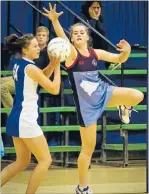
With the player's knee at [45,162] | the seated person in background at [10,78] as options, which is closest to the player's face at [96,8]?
the seated person in background at [10,78]

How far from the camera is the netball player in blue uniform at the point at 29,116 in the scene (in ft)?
19.2

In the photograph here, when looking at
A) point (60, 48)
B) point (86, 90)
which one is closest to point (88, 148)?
point (86, 90)

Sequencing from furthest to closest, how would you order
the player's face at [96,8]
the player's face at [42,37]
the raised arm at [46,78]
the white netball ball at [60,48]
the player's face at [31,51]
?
the player's face at [96,8] → the player's face at [42,37] → the player's face at [31,51] → the white netball ball at [60,48] → the raised arm at [46,78]

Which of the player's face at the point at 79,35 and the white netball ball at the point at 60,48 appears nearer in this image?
the white netball ball at the point at 60,48

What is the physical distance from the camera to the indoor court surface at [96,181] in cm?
709

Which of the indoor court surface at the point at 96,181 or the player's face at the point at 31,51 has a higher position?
the player's face at the point at 31,51

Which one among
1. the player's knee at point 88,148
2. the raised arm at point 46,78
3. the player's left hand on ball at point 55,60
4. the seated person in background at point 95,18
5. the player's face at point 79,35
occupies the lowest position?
the player's knee at point 88,148

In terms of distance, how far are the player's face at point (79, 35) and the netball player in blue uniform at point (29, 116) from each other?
68 cm

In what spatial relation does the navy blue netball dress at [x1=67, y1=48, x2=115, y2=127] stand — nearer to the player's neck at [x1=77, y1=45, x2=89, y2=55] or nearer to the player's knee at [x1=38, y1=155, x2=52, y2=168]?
the player's neck at [x1=77, y1=45, x2=89, y2=55]

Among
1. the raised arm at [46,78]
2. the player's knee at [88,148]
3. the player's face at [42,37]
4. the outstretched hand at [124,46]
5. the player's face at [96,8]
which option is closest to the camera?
the raised arm at [46,78]

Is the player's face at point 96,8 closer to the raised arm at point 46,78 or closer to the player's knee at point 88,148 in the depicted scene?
the player's knee at point 88,148

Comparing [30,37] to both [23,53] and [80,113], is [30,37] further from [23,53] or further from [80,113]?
[80,113]

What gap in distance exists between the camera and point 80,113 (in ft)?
21.8

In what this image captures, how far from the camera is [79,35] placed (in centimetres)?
666
